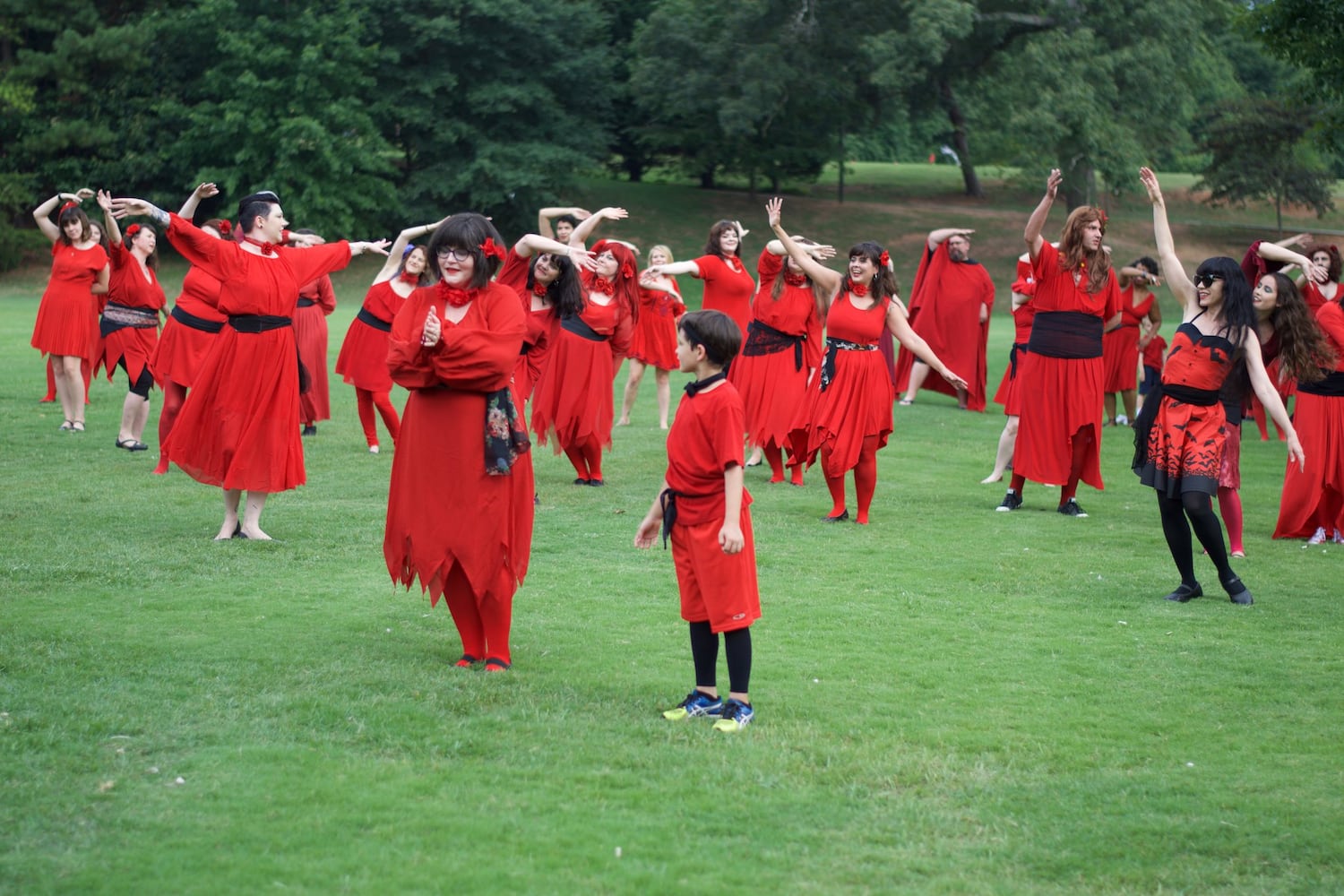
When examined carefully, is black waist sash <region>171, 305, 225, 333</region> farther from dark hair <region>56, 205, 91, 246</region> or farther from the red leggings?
dark hair <region>56, 205, 91, 246</region>

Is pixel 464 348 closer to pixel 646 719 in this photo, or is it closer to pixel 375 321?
pixel 646 719

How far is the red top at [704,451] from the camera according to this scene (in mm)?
5594

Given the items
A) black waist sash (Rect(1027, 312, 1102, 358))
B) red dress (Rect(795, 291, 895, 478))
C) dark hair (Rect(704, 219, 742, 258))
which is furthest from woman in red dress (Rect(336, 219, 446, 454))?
black waist sash (Rect(1027, 312, 1102, 358))

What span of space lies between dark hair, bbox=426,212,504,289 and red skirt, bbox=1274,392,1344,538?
6.68 meters

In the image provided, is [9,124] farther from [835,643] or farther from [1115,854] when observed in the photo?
[1115,854]

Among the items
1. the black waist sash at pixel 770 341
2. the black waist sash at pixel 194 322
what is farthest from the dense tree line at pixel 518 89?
the black waist sash at pixel 194 322

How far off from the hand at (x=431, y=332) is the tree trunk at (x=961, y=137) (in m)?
41.5

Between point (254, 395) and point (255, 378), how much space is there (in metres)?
0.11

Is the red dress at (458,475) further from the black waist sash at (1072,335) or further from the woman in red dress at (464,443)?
the black waist sash at (1072,335)

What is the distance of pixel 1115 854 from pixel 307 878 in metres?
2.52

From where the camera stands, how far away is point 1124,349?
16.5 metres

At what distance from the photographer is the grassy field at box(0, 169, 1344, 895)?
4.46m

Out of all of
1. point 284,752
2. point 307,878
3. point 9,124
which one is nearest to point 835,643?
point 284,752

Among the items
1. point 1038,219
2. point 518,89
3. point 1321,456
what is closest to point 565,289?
point 1038,219
